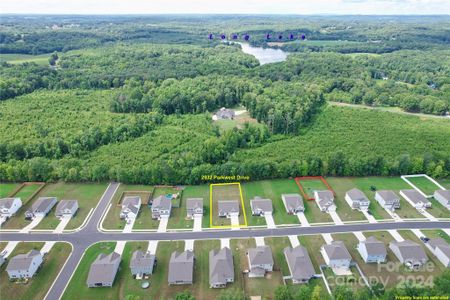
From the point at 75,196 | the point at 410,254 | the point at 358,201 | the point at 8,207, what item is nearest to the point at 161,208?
the point at 75,196

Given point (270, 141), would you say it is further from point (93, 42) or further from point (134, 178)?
point (93, 42)

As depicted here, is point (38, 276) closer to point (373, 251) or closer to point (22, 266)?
point (22, 266)

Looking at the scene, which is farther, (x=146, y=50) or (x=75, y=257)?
(x=146, y=50)

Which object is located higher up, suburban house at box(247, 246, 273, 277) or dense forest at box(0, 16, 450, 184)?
dense forest at box(0, 16, 450, 184)

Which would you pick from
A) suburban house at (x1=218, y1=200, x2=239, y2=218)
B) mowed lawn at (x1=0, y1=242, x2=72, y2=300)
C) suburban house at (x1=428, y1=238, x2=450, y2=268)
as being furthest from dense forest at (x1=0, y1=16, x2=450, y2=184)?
suburban house at (x1=428, y1=238, x2=450, y2=268)

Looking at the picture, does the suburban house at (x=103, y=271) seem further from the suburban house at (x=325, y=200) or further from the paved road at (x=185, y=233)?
the suburban house at (x=325, y=200)

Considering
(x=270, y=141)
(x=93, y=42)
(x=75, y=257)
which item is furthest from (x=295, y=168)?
(x=93, y=42)

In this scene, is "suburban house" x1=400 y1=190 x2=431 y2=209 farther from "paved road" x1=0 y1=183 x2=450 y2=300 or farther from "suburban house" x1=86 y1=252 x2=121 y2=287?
"suburban house" x1=86 y1=252 x2=121 y2=287
